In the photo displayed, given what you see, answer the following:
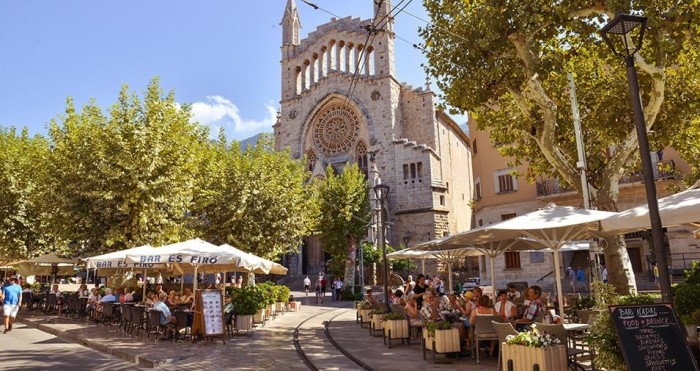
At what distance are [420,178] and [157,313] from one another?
94.2ft

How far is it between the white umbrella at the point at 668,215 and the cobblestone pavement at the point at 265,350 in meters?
3.10

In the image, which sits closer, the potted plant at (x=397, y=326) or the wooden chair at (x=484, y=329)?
the wooden chair at (x=484, y=329)

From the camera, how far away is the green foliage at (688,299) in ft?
24.9

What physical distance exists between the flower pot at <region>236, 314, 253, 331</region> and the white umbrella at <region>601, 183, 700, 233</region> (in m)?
9.55

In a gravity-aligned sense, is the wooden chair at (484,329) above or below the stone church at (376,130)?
below

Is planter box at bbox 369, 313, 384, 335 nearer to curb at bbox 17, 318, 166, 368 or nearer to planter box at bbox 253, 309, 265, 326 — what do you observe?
planter box at bbox 253, 309, 265, 326

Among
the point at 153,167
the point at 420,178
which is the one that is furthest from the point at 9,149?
the point at 420,178

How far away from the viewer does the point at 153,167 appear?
626 inches

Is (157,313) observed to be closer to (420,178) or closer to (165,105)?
(165,105)

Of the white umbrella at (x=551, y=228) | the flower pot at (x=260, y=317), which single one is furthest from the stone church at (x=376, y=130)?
the white umbrella at (x=551, y=228)

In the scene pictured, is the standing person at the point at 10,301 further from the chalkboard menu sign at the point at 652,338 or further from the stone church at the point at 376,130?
the stone church at the point at 376,130

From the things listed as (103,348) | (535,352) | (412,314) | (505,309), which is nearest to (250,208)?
(103,348)

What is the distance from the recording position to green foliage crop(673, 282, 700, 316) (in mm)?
7590

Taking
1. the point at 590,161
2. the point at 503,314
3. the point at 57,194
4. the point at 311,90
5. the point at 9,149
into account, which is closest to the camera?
the point at 503,314
